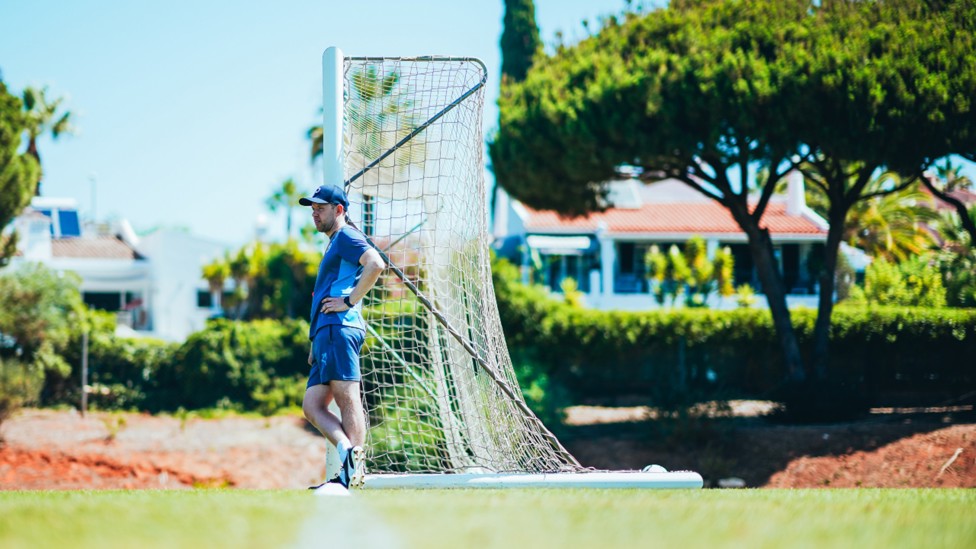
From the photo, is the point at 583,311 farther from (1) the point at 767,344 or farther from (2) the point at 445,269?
(2) the point at 445,269

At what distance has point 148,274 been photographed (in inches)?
1658

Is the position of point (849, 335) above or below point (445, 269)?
below

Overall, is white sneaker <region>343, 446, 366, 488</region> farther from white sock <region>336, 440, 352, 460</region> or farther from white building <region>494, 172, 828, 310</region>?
white building <region>494, 172, 828, 310</region>

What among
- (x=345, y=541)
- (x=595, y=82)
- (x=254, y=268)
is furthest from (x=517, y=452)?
(x=254, y=268)

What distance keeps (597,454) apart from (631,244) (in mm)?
22877

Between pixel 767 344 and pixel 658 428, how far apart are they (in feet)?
19.1

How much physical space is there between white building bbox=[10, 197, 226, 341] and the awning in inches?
601

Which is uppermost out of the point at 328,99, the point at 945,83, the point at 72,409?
the point at 945,83

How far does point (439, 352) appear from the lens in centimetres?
862

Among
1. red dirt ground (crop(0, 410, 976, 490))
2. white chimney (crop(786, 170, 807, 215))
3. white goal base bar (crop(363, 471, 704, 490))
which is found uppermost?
white chimney (crop(786, 170, 807, 215))

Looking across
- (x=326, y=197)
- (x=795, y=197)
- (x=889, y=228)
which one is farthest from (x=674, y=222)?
(x=326, y=197)

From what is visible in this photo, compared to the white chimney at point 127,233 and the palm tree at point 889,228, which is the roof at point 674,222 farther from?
the white chimney at point 127,233

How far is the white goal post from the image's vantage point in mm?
7949

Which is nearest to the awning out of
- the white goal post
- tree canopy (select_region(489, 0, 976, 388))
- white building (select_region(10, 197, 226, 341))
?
white building (select_region(10, 197, 226, 341))
